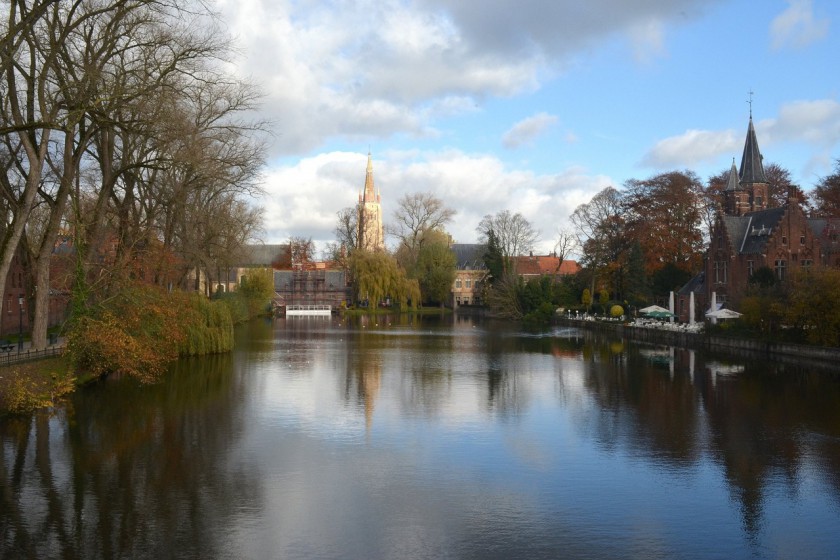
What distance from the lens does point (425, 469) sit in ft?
43.5

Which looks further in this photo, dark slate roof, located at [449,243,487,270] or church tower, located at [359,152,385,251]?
dark slate roof, located at [449,243,487,270]

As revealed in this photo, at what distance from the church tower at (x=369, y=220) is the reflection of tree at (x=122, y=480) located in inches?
2310

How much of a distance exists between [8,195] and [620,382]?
18.8 m

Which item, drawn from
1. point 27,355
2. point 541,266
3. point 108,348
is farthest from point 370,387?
point 541,266

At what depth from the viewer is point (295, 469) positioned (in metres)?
13.3

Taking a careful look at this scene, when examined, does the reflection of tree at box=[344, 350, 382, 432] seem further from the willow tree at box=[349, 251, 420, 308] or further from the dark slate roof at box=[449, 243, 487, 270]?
the dark slate roof at box=[449, 243, 487, 270]

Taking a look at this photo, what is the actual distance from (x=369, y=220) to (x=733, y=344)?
58.3 m

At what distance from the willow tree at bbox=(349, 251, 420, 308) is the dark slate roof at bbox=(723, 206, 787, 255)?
32018 millimetres

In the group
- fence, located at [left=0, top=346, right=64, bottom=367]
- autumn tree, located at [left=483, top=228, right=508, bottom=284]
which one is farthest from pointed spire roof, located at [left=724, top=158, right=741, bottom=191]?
fence, located at [left=0, top=346, right=64, bottom=367]

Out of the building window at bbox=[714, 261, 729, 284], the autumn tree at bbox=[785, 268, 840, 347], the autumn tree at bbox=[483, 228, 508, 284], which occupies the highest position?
the autumn tree at bbox=[483, 228, 508, 284]

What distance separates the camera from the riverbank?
30.2 metres

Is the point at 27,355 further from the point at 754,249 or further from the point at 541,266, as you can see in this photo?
the point at 541,266

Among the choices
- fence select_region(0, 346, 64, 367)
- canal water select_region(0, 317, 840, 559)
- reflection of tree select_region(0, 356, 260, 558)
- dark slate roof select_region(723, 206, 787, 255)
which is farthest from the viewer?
dark slate roof select_region(723, 206, 787, 255)

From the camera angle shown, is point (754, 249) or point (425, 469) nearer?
point (425, 469)
